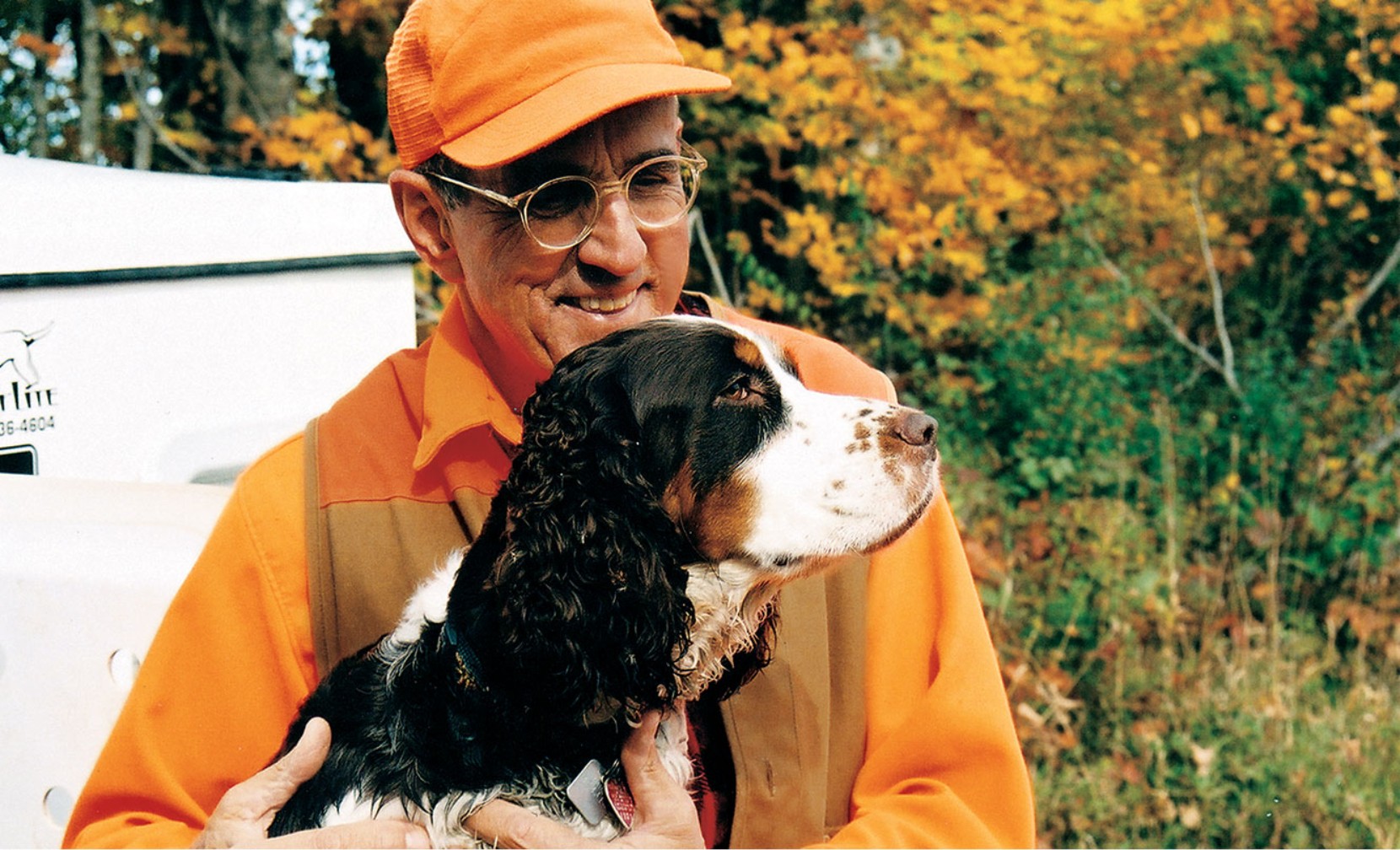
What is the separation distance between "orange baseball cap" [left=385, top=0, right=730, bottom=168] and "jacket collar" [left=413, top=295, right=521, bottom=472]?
364mm

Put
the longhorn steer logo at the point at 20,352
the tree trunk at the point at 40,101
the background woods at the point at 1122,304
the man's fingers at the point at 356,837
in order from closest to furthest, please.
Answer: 1. the man's fingers at the point at 356,837
2. the longhorn steer logo at the point at 20,352
3. the background woods at the point at 1122,304
4. the tree trunk at the point at 40,101

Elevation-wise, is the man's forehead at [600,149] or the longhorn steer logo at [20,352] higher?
the man's forehead at [600,149]

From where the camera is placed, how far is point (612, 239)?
7.20 ft

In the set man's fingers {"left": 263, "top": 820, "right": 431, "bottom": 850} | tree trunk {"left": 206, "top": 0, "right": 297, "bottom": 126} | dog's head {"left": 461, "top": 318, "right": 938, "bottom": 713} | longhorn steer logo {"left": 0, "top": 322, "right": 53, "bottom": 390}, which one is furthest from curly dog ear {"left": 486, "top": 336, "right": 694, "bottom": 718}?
tree trunk {"left": 206, "top": 0, "right": 297, "bottom": 126}

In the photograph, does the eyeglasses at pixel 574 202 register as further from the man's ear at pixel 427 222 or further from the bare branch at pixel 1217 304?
the bare branch at pixel 1217 304

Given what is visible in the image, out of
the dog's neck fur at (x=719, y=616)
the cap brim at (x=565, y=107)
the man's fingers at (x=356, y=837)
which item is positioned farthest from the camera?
the dog's neck fur at (x=719, y=616)

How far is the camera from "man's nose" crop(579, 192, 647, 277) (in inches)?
86.4

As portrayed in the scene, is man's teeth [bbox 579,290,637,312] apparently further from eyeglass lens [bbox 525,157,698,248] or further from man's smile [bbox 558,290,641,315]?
eyeglass lens [bbox 525,157,698,248]

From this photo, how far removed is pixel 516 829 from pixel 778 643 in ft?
1.84

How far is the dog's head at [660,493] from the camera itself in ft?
6.68

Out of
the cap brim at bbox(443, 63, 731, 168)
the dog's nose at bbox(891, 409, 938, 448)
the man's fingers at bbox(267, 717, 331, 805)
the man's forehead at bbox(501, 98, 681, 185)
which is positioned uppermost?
the cap brim at bbox(443, 63, 731, 168)

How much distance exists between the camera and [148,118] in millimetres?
A: 8094

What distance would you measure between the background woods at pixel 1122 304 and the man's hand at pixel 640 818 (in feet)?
8.73

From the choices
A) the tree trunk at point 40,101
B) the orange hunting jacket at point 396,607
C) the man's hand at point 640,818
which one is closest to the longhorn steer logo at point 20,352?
the orange hunting jacket at point 396,607
